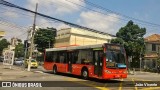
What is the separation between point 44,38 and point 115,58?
191 feet

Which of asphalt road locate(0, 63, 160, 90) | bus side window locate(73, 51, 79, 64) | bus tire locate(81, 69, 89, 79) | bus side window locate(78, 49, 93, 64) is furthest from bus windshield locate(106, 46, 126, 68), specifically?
bus side window locate(73, 51, 79, 64)

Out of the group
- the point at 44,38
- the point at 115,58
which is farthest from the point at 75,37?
the point at 115,58

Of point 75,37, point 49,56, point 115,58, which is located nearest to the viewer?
point 115,58

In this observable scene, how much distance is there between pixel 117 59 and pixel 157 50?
42920 mm

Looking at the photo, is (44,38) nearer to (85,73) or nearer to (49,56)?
(49,56)

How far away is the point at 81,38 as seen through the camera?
254 feet

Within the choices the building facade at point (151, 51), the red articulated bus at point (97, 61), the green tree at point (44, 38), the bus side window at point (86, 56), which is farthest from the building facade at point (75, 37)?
the bus side window at point (86, 56)

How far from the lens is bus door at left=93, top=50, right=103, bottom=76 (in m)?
22.2

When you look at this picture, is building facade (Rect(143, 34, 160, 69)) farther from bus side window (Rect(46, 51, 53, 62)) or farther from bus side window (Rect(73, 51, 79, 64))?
bus side window (Rect(73, 51, 79, 64))

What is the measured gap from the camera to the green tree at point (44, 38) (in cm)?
7938

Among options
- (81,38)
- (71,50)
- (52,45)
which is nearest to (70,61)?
(71,50)

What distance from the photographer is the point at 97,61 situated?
74.3ft

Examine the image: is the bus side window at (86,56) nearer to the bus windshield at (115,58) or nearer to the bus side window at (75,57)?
the bus side window at (75,57)

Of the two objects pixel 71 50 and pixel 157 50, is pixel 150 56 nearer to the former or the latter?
pixel 157 50
